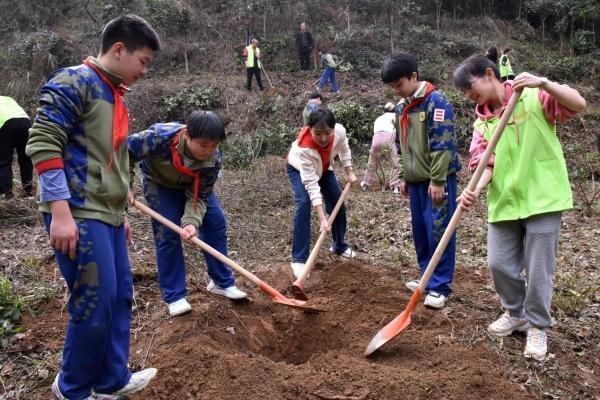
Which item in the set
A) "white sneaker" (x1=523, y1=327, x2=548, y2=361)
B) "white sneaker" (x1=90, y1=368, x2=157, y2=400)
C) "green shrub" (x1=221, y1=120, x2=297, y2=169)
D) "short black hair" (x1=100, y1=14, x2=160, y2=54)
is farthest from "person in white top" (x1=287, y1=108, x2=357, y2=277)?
"green shrub" (x1=221, y1=120, x2=297, y2=169)

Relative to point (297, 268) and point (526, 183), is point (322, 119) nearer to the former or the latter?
point (297, 268)

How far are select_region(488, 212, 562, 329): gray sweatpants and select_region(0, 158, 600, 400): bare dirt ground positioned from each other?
295 millimetres

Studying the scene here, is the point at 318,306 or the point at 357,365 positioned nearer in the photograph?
the point at 357,365

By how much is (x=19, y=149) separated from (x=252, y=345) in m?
4.47

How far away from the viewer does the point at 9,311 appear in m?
3.51

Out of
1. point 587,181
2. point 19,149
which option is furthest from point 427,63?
point 19,149

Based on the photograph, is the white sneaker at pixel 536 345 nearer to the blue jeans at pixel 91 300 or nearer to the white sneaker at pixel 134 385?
Answer: the white sneaker at pixel 134 385

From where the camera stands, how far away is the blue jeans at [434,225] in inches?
142

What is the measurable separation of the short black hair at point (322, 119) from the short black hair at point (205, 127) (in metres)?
1.22

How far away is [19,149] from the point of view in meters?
6.16

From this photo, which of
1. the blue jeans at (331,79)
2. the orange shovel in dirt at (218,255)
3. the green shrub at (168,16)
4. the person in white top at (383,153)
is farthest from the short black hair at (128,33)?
the green shrub at (168,16)

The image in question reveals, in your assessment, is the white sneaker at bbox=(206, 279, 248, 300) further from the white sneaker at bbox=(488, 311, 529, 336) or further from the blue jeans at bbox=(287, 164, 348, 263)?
the white sneaker at bbox=(488, 311, 529, 336)

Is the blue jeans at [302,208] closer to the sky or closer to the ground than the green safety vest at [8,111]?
closer to the ground

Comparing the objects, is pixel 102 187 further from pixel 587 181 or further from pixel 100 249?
pixel 587 181
